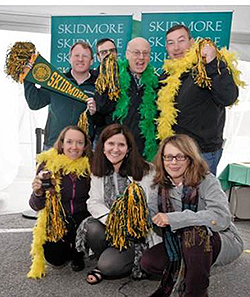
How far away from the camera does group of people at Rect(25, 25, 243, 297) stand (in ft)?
5.73

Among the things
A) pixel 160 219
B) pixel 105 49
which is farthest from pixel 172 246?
pixel 105 49

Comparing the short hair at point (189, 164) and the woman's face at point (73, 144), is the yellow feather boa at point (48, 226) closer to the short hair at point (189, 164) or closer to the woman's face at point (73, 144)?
the woman's face at point (73, 144)

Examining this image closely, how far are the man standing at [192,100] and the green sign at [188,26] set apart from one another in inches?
40.7

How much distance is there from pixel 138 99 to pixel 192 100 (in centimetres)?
29

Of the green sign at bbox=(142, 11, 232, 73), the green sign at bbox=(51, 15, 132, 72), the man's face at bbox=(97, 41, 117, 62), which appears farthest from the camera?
the green sign at bbox=(51, 15, 132, 72)

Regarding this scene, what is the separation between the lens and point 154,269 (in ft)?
5.94

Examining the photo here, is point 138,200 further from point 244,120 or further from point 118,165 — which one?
point 244,120

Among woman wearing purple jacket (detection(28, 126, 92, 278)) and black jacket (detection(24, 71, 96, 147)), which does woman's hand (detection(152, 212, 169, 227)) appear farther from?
black jacket (detection(24, 71, 96, 147))

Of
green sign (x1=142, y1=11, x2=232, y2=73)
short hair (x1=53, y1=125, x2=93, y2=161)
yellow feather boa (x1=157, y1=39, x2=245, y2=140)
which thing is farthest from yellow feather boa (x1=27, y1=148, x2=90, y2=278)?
green sign (x1=142, y1=11, x2=232, y2=73)

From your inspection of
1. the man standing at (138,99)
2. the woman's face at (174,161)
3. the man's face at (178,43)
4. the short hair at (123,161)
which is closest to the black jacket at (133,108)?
the man standing at (138,99)

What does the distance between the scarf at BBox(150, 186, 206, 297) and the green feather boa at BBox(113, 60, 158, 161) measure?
0.42 meters

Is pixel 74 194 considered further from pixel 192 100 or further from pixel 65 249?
pixel 192 100

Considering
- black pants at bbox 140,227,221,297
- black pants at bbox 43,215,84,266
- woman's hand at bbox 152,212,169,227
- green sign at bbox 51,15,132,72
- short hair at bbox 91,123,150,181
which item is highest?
green sign at bbox 51,15,132,72

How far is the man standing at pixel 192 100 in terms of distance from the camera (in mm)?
2035
